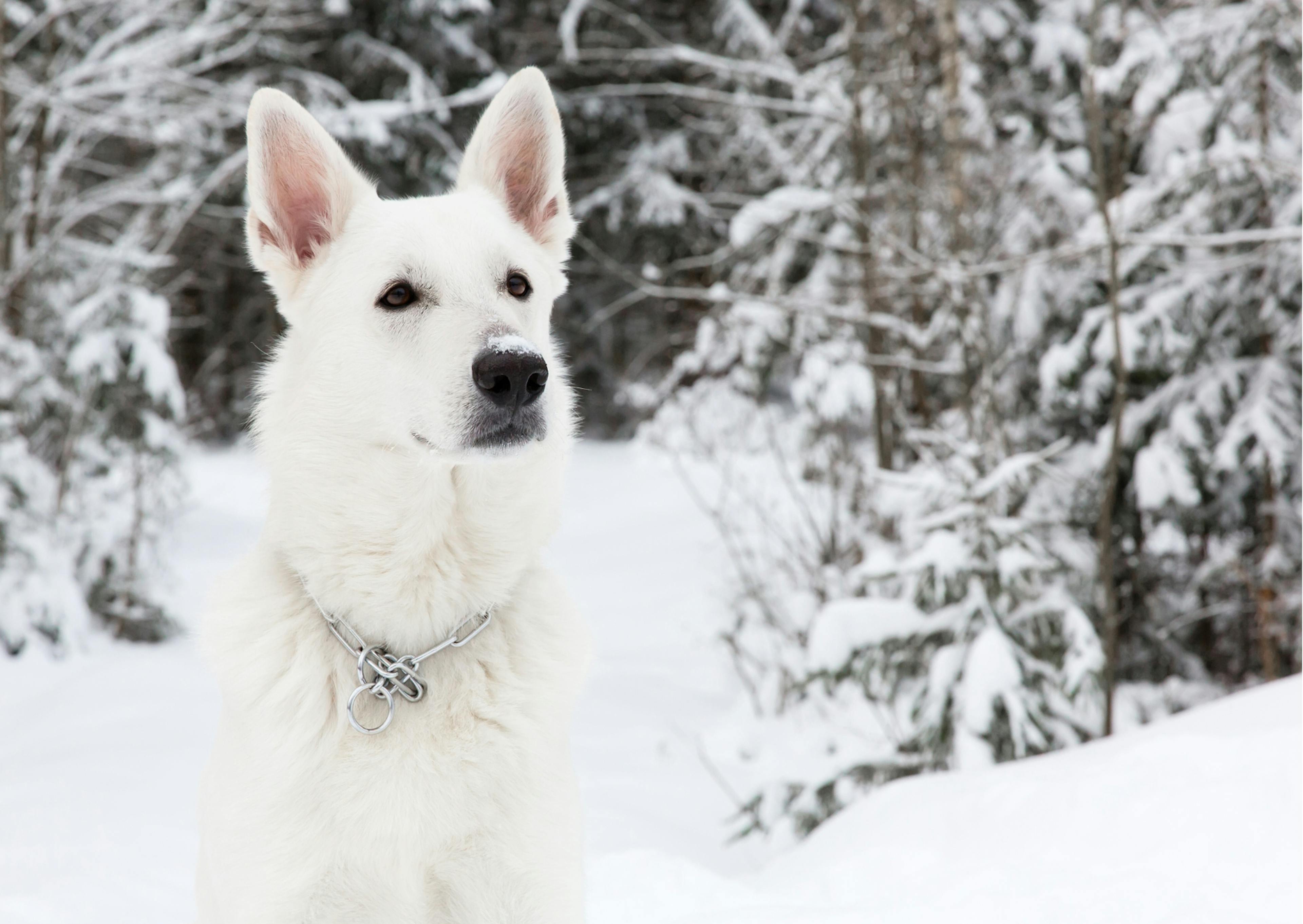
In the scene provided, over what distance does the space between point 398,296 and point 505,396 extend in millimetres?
383

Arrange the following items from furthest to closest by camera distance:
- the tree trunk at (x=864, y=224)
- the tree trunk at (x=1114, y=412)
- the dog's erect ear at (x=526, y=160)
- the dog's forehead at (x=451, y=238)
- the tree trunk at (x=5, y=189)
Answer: the tree trunk at (x=5, y=189), the tree trunk at (x=864, y=224), the tree trunk at (x=1114, y=412), the dog's erect ear at (x=526, y=160), the dog's forehead at (x=451, y=238)

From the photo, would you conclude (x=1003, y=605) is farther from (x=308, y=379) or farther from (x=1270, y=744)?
(x=308, y=379)

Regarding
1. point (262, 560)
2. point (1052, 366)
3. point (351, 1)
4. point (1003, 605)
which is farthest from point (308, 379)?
point (351, 1)

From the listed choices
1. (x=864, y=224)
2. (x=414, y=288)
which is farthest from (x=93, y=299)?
(x=414, y=288)

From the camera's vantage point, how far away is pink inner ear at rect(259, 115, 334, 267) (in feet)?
7.41

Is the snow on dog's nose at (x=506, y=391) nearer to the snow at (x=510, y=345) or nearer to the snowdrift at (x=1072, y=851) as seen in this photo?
the snow at (x=510, y=345)

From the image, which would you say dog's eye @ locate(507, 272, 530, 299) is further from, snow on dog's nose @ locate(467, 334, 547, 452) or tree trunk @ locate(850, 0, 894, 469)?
tree trunk @ locate(850, 0, 894, 469)

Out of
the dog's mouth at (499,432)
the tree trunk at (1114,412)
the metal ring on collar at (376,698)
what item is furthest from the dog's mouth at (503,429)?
the tree trunk at (1114,412)

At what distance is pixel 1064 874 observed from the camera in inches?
120

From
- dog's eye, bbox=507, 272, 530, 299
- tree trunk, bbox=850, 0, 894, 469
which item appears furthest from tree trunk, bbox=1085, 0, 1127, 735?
dog's eye, bbox=507, 272, 530, 299

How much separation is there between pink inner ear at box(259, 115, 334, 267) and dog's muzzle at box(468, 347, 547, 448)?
0.65m

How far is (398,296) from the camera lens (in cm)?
220

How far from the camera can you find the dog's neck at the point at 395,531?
211cm

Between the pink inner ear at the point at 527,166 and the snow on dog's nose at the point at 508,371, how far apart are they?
2.25ft
